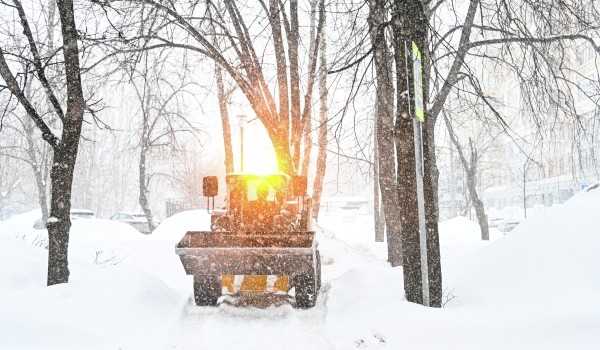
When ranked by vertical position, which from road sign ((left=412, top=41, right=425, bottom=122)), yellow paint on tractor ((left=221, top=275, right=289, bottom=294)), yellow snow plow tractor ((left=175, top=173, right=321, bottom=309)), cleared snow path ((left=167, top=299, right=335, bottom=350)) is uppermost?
road sign ((left=412, top=41, right=425, bottom=122))

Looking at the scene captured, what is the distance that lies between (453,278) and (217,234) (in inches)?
136

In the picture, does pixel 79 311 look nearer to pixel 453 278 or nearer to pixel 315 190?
pixel 453 278

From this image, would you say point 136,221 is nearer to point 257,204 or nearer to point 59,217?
point 257,204

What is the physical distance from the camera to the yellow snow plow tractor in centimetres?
724

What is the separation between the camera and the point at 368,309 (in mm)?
6586

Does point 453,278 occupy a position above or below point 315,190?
below

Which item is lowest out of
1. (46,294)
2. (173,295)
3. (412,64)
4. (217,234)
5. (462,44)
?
(173,295)

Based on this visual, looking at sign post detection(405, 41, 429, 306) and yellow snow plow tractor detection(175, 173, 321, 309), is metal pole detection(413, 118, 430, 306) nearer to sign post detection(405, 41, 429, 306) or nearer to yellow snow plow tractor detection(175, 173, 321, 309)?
sign post detection(405, 41, 429, 306)

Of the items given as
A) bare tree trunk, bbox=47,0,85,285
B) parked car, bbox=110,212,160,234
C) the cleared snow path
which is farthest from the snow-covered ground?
parked car, bbox=110,212,160,234

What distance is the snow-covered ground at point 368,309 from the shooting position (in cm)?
476

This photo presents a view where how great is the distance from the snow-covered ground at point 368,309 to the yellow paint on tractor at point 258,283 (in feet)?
1.50

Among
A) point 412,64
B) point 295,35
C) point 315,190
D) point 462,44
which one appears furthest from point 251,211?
point 315,190

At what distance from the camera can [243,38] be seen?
12.5m

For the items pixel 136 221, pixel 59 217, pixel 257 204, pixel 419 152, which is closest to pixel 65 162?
pixel 59 217
